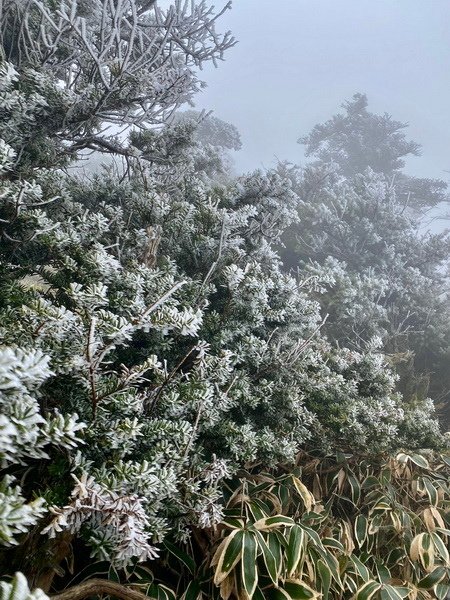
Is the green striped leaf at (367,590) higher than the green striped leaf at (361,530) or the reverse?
the reverse

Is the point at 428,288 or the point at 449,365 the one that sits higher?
the point at 428,288

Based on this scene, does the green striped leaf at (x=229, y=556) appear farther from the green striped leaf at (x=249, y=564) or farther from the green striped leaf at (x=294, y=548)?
the green striped leaf at (x=294, y=548)

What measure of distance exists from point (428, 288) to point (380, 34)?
184 meters

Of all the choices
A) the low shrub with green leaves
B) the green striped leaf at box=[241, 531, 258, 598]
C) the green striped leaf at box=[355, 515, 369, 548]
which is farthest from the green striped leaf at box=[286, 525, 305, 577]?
the green striped leaf at box=[355, 515, 369, 548]

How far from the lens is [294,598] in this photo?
1518mm

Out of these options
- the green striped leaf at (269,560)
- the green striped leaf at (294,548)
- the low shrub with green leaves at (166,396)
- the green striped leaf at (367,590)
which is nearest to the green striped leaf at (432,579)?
the low shrub with green leaves at (166,396)

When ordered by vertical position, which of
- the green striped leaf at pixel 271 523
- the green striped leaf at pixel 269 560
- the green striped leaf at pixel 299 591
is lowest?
the green striped leaf at pixel 299 591

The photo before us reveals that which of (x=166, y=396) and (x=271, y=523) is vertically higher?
(x=166, y=396)

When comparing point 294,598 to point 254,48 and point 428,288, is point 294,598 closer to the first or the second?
point 428,288

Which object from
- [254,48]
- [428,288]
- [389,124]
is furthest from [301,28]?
[428,288]

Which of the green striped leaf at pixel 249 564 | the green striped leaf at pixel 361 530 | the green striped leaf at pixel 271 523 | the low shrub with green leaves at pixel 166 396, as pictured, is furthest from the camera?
the green striped leaf at pixel 361 530

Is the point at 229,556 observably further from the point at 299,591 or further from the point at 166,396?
the point at 166,396

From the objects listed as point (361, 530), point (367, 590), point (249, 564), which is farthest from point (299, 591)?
point (361, 530)

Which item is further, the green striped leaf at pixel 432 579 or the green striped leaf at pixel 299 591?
the green striped leaf at pixel 432 579
